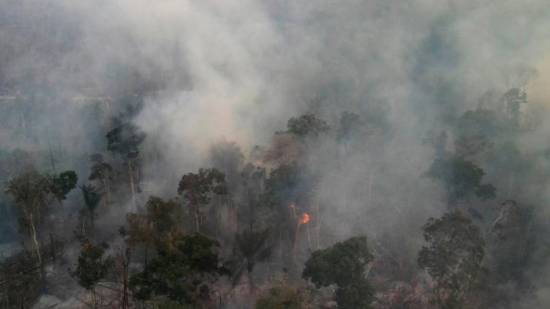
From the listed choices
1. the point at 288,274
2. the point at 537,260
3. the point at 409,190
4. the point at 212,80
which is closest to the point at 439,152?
the point at 409,190

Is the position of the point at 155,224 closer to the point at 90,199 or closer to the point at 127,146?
the point at 90,199

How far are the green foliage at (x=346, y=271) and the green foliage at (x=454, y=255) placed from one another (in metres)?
4.00

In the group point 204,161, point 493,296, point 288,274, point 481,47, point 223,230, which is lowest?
point 493,296

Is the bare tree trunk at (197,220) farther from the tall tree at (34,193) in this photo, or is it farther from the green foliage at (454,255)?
the green foliage at (454,255)

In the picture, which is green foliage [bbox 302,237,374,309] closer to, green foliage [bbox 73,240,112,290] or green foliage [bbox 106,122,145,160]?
green foliage [bbox 73,240,112,290]

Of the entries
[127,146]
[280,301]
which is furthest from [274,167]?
[280,301]

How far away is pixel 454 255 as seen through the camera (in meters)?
28.0

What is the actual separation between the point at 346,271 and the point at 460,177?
15201mm

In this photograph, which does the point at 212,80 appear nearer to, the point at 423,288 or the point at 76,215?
the point at 76,215

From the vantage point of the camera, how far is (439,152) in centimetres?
4566

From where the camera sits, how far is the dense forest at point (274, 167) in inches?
1140

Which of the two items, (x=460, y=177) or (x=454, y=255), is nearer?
(x=454, y=255)

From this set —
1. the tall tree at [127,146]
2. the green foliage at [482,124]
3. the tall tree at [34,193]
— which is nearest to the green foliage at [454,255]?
the green foliage at [482,124]

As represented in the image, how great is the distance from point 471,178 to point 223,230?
1832 cm
